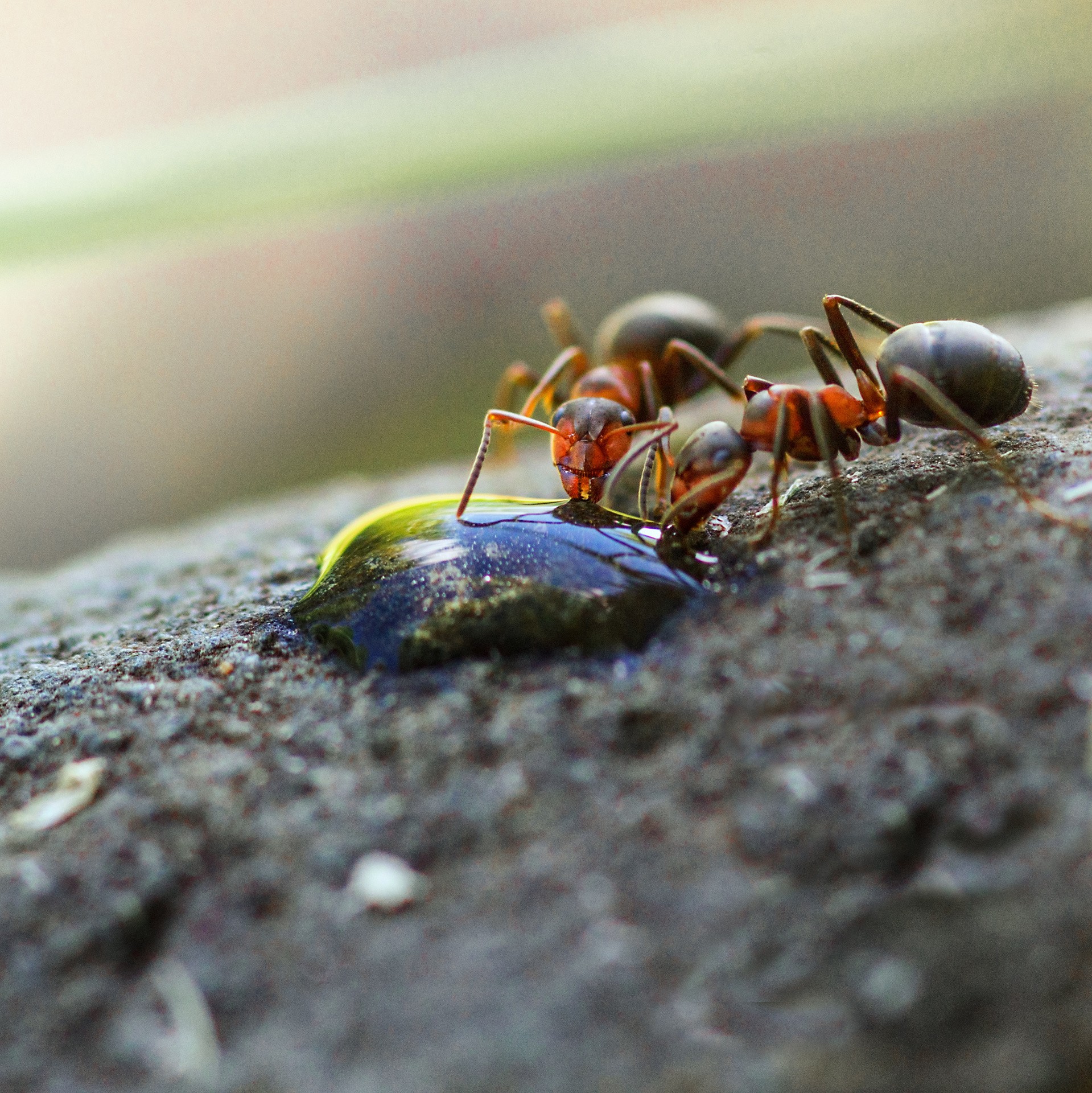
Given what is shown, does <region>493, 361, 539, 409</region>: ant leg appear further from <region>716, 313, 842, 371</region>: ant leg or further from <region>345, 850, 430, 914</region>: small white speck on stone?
<region>345, 850, 430, 914</region>: small white speck on stone

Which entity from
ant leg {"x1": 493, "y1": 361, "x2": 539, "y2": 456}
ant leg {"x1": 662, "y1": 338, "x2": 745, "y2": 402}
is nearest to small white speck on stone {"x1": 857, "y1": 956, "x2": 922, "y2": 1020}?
ant leg {"x1": 662, "y1": 338, "x2": 745, "y2": 402}

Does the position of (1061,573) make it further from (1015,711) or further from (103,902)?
(103,902)

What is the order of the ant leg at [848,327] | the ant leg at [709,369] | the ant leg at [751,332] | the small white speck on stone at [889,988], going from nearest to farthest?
the small white speck on stone at [889,988] < the ant leg at [848,327] < the ant leg at [709,369] < the ant leg at [751,332]

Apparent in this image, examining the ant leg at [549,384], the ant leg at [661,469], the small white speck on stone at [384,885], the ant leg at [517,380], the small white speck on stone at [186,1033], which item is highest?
the ant leg at [549,384]

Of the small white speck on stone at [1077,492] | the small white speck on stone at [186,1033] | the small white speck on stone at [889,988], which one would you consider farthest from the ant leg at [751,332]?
→ the small white speck on stone at [186,1033]

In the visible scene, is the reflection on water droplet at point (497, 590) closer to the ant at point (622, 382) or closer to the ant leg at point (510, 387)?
the ant at point (622, 382)

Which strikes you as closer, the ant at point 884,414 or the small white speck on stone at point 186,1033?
the small white speck on stone at point 186,1033

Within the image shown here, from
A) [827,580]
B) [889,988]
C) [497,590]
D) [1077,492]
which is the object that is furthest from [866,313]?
[889,988]
